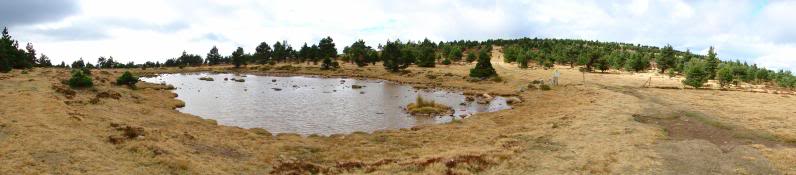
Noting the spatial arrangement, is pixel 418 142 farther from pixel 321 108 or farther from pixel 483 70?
pixel 483 70

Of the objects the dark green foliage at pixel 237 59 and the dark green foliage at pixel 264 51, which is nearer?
the dark green foliage at pixel 237 59

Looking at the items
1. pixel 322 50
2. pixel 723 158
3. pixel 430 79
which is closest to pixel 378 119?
pixel 723 158

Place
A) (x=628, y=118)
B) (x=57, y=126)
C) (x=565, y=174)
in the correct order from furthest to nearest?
(x=628, y=118)
(x=57, y=126)
(x=565, y=174)

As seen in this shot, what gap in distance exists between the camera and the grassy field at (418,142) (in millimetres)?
24438

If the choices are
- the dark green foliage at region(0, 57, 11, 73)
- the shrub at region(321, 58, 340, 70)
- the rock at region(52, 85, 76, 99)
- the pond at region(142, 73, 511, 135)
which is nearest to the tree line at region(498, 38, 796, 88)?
the pond at region(142, 73, 511, 135)

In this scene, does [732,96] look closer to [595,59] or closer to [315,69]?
[595,59]

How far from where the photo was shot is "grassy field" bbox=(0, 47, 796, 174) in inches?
962

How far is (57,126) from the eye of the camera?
30625 mm

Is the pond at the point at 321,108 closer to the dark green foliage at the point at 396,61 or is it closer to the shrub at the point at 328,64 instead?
the dark green foliage at the point at 396,61

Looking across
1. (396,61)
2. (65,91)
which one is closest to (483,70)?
(396,61)

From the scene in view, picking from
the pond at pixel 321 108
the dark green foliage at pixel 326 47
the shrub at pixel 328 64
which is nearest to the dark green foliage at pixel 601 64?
the pond at pixel 321 108

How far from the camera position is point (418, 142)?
3509 centimetres

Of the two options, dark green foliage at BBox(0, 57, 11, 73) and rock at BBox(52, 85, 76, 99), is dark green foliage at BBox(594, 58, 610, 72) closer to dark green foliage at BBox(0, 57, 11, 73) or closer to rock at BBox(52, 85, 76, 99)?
rock at BBox(52, 85, 76, 99)

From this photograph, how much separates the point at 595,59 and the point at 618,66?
11.2 metres
